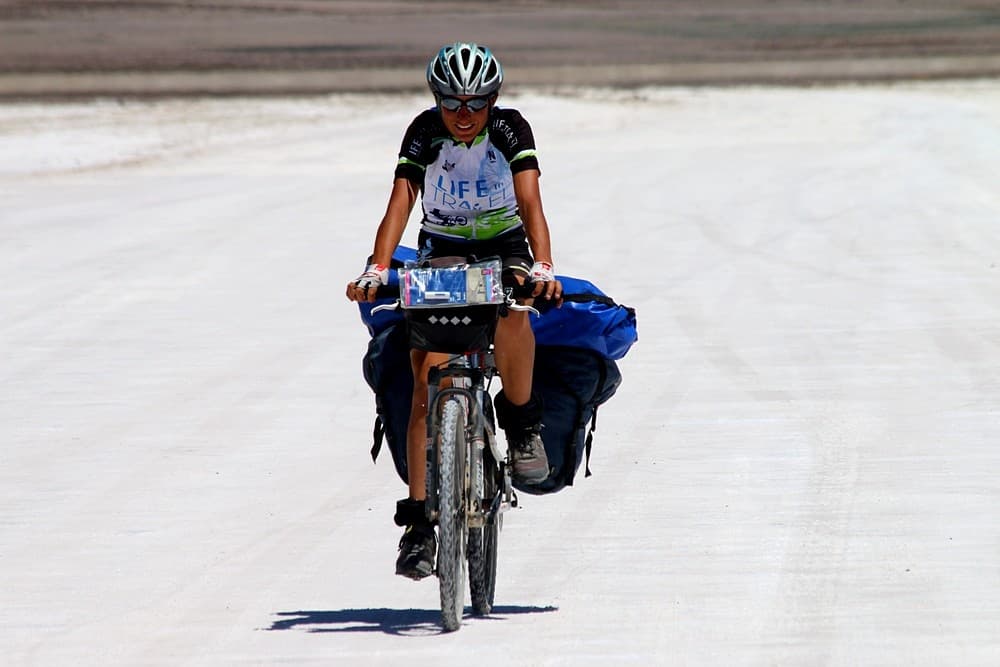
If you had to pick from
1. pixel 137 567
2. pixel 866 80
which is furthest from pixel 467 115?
pixel 866 80

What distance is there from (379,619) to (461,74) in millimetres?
1632

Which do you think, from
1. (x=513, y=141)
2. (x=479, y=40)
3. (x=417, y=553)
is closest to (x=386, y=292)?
(x=513, y=141)

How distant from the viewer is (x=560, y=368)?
20.5ft

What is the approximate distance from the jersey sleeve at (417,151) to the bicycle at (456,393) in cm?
39

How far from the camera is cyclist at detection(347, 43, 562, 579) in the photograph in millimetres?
5480

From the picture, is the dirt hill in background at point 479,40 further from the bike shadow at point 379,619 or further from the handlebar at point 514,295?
the handlebar at point 514,295

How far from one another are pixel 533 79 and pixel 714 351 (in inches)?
1502

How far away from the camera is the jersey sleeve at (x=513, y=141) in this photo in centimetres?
557

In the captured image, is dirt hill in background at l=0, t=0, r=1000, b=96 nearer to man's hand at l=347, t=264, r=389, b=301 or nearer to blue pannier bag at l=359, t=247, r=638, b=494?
blue pannier bag at l=359, t=247, r=638, b=494

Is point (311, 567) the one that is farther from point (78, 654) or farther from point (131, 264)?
point (131, 264)

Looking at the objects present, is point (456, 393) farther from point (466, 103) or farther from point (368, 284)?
point (466, 103)

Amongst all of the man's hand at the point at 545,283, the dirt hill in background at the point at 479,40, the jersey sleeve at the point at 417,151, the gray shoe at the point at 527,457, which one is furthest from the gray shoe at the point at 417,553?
the dirt hill in background at the point at 479,40

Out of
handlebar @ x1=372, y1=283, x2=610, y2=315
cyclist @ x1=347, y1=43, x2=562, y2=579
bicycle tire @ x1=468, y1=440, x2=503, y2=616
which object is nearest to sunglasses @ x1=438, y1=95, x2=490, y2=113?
cyclist @ x1=347, y1=43, x2=562, y2=579

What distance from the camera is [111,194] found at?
843 inches
